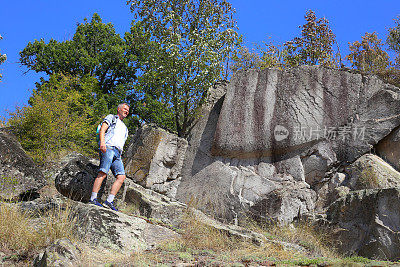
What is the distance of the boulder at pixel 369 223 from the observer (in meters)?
7.65

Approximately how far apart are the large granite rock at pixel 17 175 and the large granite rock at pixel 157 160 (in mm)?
2738

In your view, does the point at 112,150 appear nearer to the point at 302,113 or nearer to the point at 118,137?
the point at 118,137

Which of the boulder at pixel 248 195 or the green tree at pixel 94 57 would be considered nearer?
the boulder at pixel 248 195

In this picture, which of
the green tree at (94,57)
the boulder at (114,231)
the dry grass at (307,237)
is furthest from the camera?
the green tree at (94,57)

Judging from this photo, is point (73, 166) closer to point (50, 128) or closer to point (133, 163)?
point (133, 163)

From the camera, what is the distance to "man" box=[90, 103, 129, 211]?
24.8 feet

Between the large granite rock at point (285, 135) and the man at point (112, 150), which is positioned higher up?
the large granite rock at point (285, 135)

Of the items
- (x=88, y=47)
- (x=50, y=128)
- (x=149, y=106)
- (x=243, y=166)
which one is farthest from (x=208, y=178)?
(x=88, y=47)

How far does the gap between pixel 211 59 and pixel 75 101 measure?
982 centimetres

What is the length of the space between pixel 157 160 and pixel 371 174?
5.88m

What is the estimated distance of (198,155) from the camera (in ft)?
40.1

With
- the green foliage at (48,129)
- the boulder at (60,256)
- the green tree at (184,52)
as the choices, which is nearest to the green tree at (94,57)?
the green foliage at (48,129)

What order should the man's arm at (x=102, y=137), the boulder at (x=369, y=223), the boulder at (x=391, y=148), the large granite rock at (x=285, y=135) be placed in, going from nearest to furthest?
the man's arm at (x=102, y=137), the boulder at (x=369, y=223), the boulder at (x=391, y=148), the large granite rock at (x=285, y=135)

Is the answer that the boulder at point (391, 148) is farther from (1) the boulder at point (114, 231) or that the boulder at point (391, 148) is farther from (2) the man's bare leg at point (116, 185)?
(2) the man's bare leg at point (116, 185)
